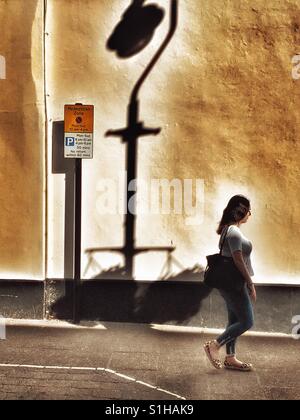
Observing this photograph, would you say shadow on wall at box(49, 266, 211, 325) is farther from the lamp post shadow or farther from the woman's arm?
the woman's arm

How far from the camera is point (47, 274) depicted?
8258mm

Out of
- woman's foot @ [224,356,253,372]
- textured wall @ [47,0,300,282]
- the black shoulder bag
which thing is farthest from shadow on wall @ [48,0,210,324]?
woman's foot @ [224,356,253,372]

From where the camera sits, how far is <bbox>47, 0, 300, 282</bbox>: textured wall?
25.7 ft

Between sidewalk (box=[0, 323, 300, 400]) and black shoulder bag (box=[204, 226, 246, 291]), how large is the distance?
3.16ft
